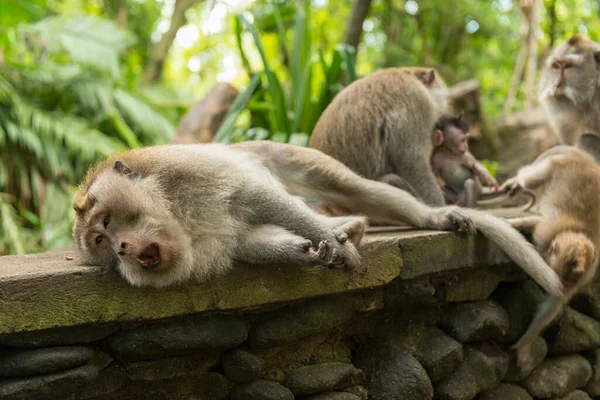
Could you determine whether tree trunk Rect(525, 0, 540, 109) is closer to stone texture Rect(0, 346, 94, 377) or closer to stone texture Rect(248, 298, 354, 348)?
stone texture Rect(248, 298, 354, 348)

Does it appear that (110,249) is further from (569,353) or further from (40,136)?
(40,136)

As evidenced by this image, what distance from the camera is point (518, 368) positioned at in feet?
11.3

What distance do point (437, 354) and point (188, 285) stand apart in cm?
136

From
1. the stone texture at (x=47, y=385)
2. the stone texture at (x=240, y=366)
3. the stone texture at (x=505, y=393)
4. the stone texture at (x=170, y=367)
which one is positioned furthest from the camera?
the stone texture at (x=505, y=393)

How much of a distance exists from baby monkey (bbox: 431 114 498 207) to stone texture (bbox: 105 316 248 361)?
2.18 meters

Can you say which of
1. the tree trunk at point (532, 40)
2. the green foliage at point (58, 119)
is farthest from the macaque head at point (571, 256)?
the green foliage at point (58, 119)

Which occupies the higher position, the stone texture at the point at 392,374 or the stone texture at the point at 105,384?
the stone texture at the point at 105,384

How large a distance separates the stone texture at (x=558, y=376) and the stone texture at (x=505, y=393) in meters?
0.08

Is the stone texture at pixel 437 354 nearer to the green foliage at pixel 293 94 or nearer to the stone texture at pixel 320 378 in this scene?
the stone texture at pixel 320 378

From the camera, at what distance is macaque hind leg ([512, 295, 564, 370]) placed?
340 cm

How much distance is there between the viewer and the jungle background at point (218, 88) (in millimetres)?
5732

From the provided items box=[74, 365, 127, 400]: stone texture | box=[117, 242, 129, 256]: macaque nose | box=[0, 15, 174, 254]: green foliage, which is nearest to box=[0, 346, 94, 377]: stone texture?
box=[74, 365, 127, 400]: stone texture

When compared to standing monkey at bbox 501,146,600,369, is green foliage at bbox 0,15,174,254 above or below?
below

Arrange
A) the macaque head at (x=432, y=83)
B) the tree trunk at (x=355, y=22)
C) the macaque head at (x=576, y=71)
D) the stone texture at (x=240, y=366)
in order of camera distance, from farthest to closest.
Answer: the tree trunk at (x=355, y=22)
the macaque head at (x=576, y=71)
the macaque head at (x=432, y=83)
the stone texture at (x=240, y=366)
